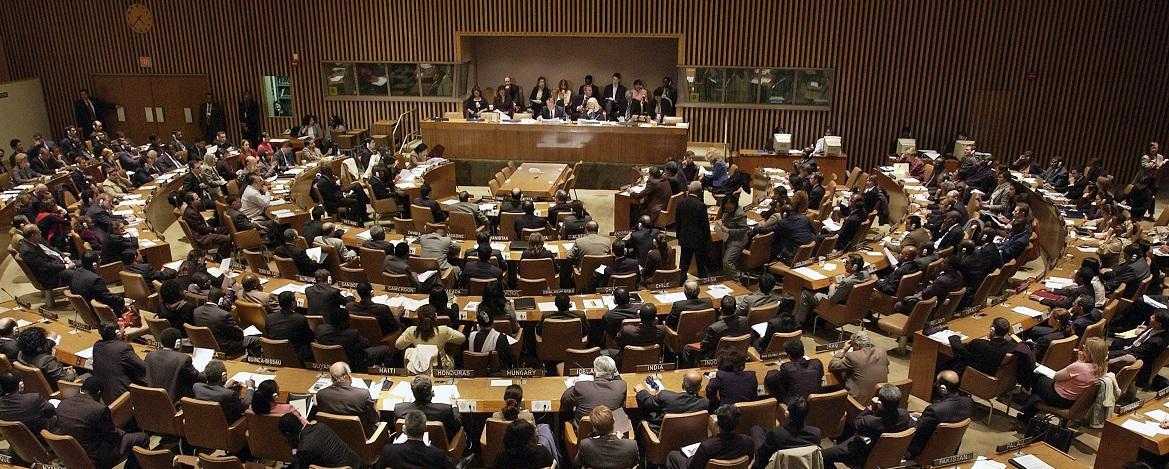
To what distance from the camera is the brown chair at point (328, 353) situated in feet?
24.1

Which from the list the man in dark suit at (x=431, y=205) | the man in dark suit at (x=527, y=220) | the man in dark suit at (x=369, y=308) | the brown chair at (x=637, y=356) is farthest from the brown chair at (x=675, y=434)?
the man in dark suit at (x=431, y=205)

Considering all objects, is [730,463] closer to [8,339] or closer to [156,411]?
[156,411]

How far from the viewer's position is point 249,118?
71.8 ft

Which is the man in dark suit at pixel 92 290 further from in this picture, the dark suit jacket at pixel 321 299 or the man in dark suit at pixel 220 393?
the man in dark suit at pixel 220 393

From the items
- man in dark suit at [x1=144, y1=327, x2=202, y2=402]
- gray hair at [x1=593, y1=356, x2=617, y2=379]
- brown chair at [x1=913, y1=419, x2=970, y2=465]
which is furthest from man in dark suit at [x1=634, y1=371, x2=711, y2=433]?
man in dark suit at [x1=144, y1=327, x2=202, y2=402]

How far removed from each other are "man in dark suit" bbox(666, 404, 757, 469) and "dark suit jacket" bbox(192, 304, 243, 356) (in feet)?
16.4

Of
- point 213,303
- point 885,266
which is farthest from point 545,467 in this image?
point 885,266

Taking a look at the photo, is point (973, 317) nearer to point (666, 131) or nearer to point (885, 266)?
point (885, 266)

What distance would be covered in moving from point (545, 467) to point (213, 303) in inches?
186

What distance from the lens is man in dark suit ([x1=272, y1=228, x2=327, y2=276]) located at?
33.9 ft

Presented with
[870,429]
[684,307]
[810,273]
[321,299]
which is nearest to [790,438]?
[870,429]

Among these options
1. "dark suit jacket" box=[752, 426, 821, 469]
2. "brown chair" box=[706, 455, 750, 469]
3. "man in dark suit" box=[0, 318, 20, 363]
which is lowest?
"brown chair" box=[706, 455, 750, 469]

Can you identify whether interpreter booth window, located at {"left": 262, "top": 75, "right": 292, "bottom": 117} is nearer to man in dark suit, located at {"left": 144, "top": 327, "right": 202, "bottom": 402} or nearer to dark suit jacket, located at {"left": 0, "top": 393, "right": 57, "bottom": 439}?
man in dark suit, located at {"left": 144, "top": 327, "right": 202, "bottom": 402}

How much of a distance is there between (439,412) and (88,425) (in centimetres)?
289
